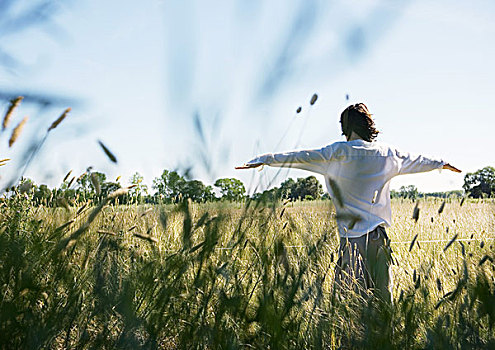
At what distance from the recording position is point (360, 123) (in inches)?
121

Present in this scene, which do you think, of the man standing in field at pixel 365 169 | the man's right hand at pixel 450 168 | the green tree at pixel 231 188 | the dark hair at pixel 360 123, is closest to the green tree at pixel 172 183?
the green tree at pixel 231 188

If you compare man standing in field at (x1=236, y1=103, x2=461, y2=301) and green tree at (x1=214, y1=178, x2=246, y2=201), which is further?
man standing in field at (x1=236, y1=103, x2=461, y2=301)

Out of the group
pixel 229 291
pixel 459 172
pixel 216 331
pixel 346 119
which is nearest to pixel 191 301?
pixel 229 291

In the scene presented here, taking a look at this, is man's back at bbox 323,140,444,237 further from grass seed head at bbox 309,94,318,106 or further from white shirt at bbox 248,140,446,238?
grass seed head at bbox 309,94,318,106

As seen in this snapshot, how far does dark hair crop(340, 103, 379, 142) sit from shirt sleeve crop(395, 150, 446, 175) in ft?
0.81

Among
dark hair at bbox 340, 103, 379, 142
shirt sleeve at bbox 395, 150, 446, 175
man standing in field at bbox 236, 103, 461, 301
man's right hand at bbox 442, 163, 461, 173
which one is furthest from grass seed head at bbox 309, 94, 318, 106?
man's right hand at bbox 442, 163, 461, 173

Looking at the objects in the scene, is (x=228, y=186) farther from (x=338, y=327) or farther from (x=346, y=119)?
(x=346, y=119)

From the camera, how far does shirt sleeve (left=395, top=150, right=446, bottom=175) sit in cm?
309

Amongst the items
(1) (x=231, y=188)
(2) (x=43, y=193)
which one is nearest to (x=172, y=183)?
(1) (x=231, y=188)

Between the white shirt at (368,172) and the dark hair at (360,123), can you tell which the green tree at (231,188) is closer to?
the white shirt at (368,172)

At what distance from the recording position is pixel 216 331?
3.52 feet

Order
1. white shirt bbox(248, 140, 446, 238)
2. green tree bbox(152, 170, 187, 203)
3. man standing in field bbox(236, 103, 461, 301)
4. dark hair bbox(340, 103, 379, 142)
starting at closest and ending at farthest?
green tree bbox(152, 170, 187, 203)
man standing in field bbox(236, 103, 461, 301)
white shirt bbox(248, 140, 446, 238)
dark hair bbox(340, 103, 379, 142)

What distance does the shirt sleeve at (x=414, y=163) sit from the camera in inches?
121

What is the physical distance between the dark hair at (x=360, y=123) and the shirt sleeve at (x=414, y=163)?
0.25 metres
